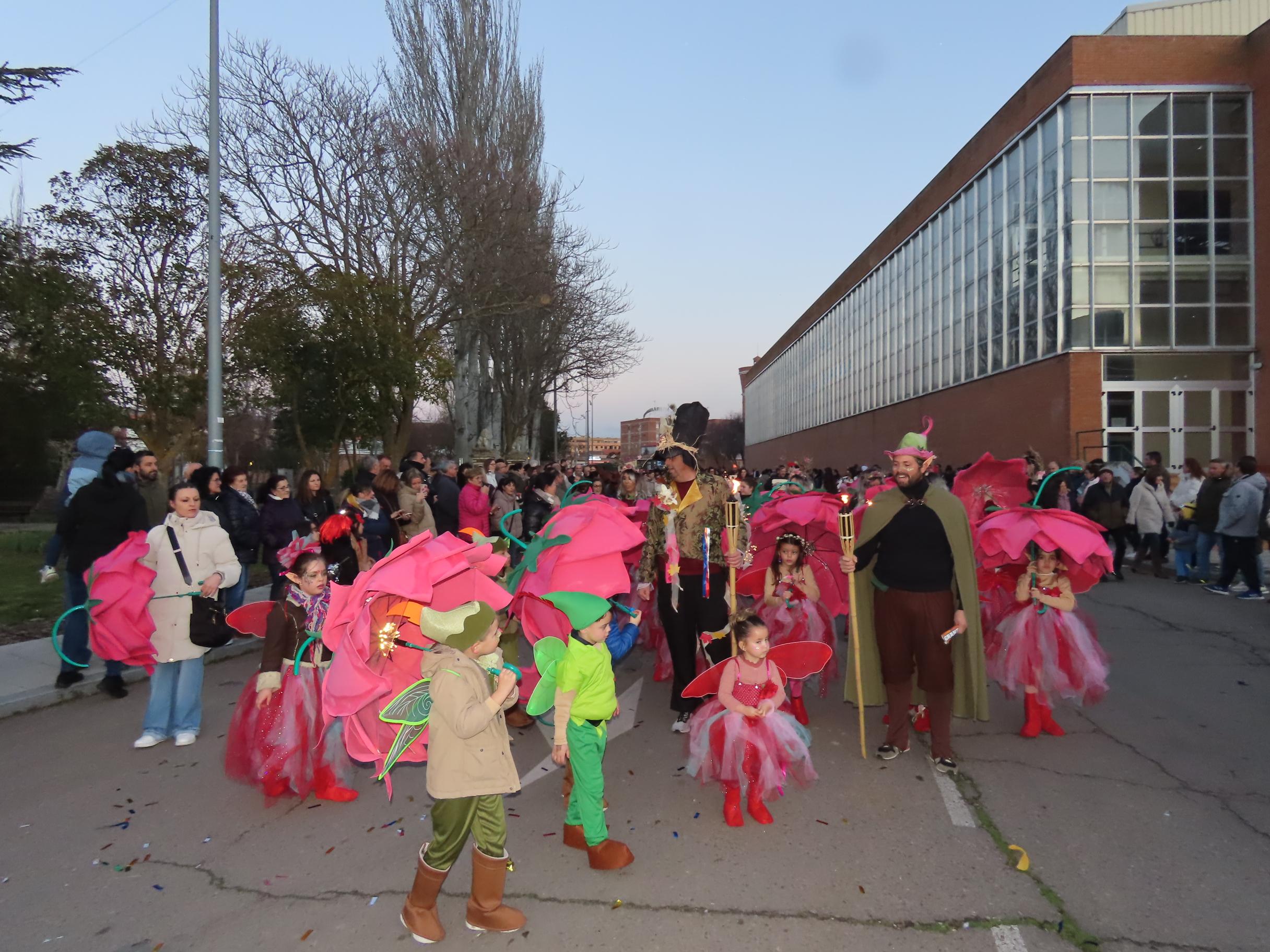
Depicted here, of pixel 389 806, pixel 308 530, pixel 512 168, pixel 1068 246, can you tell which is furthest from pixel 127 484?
pixel 1068 246

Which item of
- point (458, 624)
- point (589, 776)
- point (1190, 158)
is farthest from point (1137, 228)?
point (458, 624)

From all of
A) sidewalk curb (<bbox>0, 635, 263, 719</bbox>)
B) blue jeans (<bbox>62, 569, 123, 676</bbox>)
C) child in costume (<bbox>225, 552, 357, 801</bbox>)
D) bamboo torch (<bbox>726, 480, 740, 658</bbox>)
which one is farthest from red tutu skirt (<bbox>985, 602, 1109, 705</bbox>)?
blue jeans (<bbox>62, 569, 123, 676</bbox>)

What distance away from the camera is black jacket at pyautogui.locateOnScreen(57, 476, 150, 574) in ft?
22.9

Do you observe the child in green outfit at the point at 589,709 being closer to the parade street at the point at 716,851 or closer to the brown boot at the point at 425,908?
the parade street at the point at 716,851

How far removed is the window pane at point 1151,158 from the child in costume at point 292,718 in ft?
80.8

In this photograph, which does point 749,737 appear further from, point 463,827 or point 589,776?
point 463,827

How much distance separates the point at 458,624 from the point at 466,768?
0.57 metres

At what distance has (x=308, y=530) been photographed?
9016mm

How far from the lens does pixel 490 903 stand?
341 centimetres

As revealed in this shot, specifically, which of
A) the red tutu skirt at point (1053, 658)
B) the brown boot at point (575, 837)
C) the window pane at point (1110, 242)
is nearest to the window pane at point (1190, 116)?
the window pane at point (1110, 242)

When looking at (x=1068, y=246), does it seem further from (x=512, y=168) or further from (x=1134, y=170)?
(x=512, y=168)

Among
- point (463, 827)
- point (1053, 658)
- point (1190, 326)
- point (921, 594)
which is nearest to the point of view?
point (463, 827)

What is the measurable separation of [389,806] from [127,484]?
4.21m

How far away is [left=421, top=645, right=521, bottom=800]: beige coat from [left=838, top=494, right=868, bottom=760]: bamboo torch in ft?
8.90
